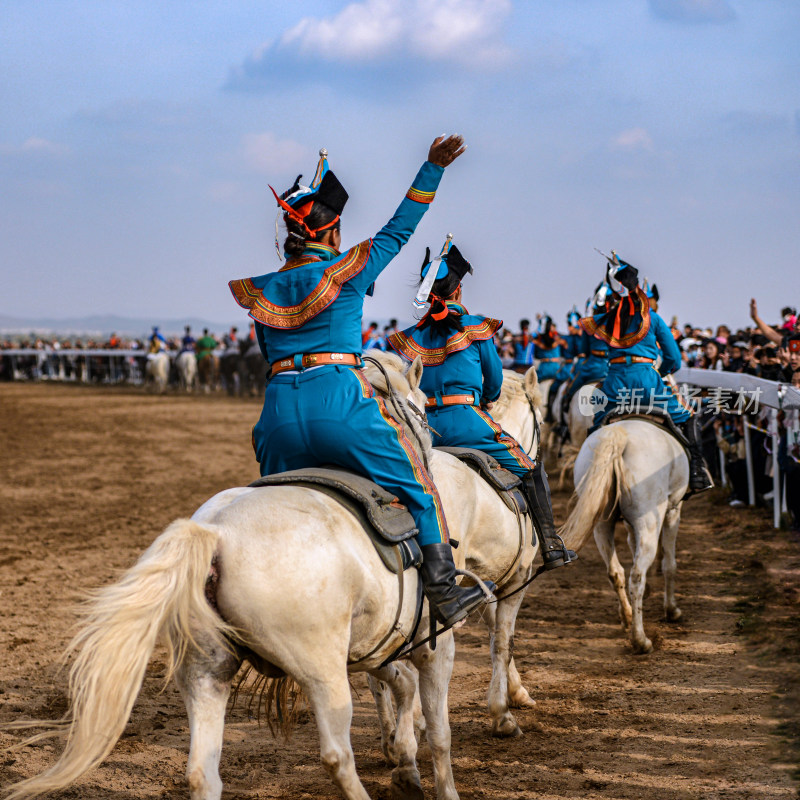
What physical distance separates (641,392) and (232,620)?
5116 millimetres

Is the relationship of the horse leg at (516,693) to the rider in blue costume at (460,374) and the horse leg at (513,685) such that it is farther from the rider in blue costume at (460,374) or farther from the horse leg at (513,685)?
the rider in blue costume at (460,374)

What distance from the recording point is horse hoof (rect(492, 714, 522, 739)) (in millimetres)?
5047

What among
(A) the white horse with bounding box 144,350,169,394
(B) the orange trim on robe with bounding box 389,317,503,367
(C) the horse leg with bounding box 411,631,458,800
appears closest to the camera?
(C) the horse leg with bounding box 411,631,458,800

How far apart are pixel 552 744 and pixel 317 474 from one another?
243 cm

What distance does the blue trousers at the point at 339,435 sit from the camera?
3.61m

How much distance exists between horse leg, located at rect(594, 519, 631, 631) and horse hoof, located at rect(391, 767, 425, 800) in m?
2.87

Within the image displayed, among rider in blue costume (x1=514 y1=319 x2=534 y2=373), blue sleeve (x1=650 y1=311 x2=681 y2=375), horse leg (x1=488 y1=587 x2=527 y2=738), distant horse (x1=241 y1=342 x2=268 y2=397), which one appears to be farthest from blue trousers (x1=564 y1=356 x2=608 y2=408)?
distant horse (x1=241 y1=342 x2=268 y2=397)

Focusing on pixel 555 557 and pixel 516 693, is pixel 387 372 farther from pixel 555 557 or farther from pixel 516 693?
pixel 516 693

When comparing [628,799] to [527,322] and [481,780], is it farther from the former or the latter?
[527,322]

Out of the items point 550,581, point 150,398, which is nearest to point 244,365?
point 150,398

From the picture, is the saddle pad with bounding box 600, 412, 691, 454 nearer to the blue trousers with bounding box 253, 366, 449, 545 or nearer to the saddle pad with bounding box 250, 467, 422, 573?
the blue trousers with bounding box 253, 366, 449, 545

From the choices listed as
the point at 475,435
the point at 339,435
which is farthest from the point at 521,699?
the point at 339,435

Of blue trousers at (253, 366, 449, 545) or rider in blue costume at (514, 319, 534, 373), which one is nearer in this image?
blue trousers at (253, 366, 449, 545)

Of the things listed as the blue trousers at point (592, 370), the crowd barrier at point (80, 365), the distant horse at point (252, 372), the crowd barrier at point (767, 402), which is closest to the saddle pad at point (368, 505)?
the crowd barrier at point (767, 402)
